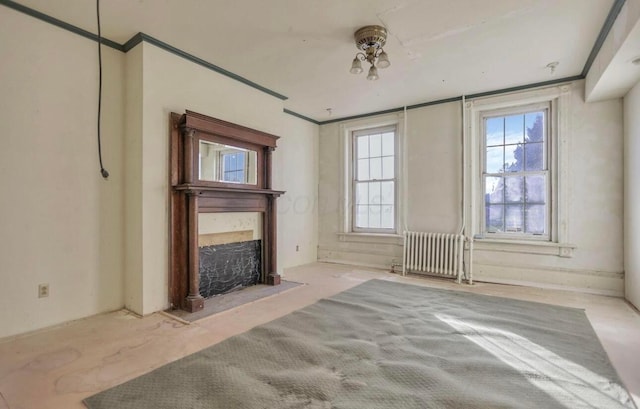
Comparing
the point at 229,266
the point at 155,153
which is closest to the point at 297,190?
the point at 229,266

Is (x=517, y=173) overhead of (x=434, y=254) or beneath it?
overhead

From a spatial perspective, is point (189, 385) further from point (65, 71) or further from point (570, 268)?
point (570, 268)

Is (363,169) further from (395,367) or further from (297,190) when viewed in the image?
(395,367)

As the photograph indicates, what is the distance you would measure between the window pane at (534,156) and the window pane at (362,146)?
232 centimetres

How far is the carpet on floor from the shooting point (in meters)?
1.63

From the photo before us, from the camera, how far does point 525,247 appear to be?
3932mm

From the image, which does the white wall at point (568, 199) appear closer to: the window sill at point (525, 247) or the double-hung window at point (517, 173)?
the window sill at point (525, 247)

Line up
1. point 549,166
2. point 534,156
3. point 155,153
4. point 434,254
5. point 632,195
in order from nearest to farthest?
point 155,153 → point 632,195 → point 549,166 → point 534,156 → point 434,254

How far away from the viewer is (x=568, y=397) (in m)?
1.66

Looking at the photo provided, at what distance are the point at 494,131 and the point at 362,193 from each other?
219 cm

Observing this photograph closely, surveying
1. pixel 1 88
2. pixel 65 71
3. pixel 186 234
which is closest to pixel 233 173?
pixel 186 234

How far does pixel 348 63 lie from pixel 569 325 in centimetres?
327

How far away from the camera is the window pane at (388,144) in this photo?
Result: 506 centimetres

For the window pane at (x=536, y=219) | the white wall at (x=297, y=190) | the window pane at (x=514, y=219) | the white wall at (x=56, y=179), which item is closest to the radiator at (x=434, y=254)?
the window pane at (x=514, y=219)
